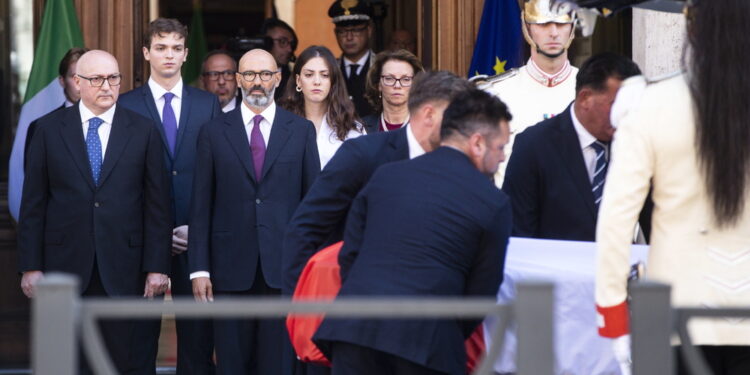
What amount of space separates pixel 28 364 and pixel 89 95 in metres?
2.17

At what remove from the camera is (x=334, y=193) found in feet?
16.0

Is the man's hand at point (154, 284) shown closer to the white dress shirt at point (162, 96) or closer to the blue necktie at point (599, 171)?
A: the white dress shirt at point (162, 96)

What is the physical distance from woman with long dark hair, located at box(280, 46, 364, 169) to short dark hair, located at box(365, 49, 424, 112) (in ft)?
0.89

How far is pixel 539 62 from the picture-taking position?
6828 millimetres

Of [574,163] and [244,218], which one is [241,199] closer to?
[244,218]

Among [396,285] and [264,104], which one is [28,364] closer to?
[264,104]

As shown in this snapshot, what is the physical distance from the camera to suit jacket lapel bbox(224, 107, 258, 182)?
22.0 ft

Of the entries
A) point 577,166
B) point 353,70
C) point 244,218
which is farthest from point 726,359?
point 353,70

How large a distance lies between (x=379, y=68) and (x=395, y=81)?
0.60 feet

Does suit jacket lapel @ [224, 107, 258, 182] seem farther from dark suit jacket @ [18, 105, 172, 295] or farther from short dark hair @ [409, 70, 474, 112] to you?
short dark hair @ [409, 70, 474, 112]

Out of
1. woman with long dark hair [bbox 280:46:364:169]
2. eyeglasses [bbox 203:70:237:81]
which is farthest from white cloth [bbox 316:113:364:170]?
eyeglasses [bbox 203:70:237:81]

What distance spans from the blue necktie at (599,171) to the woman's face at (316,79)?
2.34 metres

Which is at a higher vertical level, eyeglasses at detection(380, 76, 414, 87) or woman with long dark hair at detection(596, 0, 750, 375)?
eyeglasses at detection(380, 76, 414, 87)

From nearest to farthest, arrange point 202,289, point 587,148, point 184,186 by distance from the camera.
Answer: point 587,148 < point 202,289 < point 184,186
